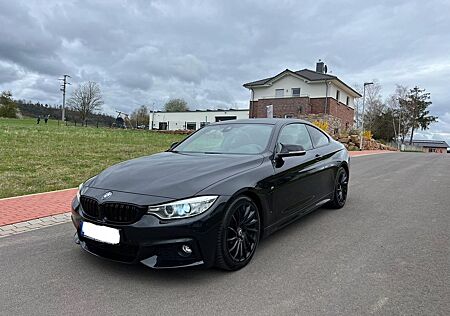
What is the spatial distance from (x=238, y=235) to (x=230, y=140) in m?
1.47

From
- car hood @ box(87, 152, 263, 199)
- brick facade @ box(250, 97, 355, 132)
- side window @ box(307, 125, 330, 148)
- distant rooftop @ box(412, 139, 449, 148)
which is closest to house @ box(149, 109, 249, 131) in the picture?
brick facade @ box(250, 97, 355, 132)

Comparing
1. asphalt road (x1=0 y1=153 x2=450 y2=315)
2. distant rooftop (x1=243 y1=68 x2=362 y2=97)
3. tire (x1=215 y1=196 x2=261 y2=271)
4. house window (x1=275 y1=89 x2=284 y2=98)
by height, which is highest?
distant rooftop (x1=243 y1=68 x2=362 y2=97)

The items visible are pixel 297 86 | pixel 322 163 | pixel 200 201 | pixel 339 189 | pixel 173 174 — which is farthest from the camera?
pixel 297 86

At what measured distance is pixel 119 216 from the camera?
3.01m

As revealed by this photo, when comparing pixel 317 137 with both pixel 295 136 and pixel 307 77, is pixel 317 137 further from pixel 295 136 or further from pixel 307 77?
pixel 307 77

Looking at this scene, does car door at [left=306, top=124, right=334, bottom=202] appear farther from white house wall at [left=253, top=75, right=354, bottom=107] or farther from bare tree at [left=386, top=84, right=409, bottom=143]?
bare tree at [left=386, top=84, right=409, bottom=143]

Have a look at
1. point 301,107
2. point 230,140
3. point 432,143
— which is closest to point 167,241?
point 230,140

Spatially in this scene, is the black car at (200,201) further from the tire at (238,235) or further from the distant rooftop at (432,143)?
the distant rooftop at (432,143)

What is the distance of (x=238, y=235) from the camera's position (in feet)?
11.0

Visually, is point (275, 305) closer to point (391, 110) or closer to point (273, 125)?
point (273, 125)

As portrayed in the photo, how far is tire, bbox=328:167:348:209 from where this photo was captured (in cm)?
578

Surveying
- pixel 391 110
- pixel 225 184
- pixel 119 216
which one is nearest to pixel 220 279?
pixel 225 184

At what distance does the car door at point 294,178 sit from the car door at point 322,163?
12 cm

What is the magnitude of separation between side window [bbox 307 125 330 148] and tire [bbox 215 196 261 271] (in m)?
2.18
